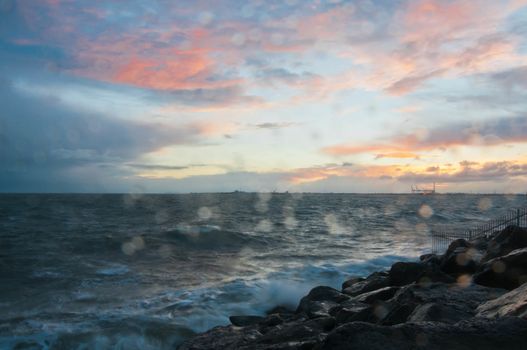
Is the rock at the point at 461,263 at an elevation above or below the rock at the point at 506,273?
below

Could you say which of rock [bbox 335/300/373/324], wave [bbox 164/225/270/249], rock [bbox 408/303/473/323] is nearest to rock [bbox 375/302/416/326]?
rock [bbox 335/300/373/324]

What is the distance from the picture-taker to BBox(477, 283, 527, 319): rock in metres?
5.46

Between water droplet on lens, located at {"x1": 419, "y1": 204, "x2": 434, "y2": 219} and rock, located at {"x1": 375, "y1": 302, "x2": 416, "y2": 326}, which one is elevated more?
rock, located at {"x1": 375, "y1": 302, "x2": 416, "y2": 326}

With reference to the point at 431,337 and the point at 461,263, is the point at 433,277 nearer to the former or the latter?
the point at 461,263

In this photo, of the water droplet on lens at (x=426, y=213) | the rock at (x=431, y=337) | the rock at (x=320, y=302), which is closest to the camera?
the rock at (x=431, y=337)

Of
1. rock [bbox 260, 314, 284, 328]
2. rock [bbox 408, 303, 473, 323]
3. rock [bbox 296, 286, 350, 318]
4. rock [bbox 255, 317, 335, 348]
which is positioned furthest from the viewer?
rock [bbox 296, 286, 350, 318]

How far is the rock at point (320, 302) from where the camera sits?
10.8 m

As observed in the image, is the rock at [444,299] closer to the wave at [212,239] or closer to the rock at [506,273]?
the rock at [506,273]

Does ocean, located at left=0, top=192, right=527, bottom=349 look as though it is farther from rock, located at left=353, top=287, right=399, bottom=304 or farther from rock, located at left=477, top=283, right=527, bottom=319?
rock, located at left=477, top=283, right=527, bottom=319

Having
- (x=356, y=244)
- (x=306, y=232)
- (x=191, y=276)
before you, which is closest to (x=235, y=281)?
(x=191, y=276)

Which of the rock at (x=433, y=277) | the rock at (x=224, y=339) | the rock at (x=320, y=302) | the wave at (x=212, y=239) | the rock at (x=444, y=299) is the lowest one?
the wave at (x=212, y=239)

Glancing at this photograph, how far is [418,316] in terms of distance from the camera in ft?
21.4

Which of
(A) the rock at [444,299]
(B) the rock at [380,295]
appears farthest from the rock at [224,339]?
(B) the rock at [380,295]

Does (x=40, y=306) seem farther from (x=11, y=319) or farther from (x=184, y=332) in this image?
(x=184, y=332)
